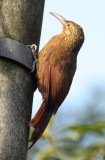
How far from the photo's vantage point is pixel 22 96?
3.35 metres

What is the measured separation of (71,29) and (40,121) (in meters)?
2.07

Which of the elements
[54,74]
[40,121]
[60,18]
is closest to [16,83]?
[40,121]

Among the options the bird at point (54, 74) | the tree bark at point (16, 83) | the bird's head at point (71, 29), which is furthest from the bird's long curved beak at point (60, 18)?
the tree bark at point (16, 83)

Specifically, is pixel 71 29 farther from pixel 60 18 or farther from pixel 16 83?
pixel 16 83

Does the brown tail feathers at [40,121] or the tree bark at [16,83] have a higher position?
the tree bark at [16,83]

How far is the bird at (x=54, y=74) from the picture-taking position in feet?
13.6

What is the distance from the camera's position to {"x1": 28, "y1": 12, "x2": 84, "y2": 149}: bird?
415 cm

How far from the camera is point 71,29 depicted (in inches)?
227

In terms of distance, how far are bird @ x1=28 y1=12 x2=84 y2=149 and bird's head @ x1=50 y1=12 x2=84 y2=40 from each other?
0.14m

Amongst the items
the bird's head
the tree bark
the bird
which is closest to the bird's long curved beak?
the bird's head

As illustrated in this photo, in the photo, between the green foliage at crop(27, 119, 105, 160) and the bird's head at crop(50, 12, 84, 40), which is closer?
the green foliage at crop(27, 119, 105, 160)

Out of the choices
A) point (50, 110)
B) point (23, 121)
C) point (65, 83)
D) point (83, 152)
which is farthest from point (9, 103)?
point (65, 83)

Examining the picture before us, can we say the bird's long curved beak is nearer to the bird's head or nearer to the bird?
the bird's head

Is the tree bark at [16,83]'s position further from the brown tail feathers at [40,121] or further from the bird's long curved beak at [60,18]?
the bird's long curved beak at [60,18]
